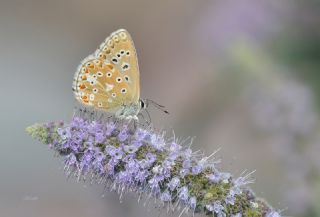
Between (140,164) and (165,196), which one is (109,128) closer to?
(140,164)

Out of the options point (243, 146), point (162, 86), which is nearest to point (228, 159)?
point (243, 146)

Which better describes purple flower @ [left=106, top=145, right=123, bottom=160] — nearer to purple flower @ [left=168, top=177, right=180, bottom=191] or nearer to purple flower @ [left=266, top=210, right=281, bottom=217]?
purple flower @ [left=168, top=177, right=180, bottom=191]

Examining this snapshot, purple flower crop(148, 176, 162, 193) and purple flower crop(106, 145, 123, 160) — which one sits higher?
purple flower crop(106, 145, 123, 160)

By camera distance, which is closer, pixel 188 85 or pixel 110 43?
pixel 110 43

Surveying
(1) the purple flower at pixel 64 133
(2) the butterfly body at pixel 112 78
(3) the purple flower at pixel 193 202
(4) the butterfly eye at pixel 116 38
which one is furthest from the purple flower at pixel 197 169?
(4) the butterfly eye at pixel 116 38

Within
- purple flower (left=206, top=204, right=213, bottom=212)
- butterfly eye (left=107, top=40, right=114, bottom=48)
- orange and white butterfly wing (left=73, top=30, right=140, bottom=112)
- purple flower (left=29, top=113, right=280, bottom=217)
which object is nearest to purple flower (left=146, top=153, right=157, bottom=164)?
purple flower (left=29, top=113, right=280, bottom=217)

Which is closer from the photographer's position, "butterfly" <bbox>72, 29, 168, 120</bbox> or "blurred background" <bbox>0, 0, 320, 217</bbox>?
"butterfly" <bbox>72, 29, 168, 120</bbox>

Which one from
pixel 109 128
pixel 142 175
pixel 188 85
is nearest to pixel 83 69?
pixel 109 128

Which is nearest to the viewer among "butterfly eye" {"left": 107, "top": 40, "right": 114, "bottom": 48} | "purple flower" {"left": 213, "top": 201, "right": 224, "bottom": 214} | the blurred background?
"purple flower" {"left": 213, "top": 201, "right": 224, "bottom": 214}
